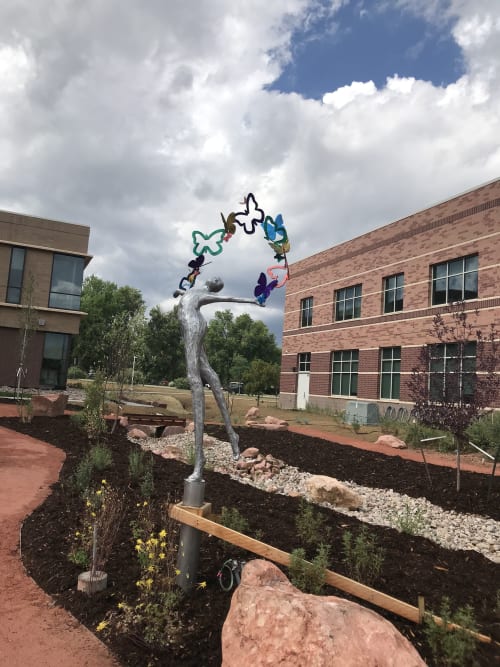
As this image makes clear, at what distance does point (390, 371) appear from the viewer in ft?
72.9

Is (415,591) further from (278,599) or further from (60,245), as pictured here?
(60,245)

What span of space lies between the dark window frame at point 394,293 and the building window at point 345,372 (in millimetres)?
3136

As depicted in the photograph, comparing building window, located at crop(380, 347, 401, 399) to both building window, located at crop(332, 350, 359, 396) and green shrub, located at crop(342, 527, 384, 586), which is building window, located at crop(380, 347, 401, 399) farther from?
green shrub, located at crop(342, 527, 384, 586)

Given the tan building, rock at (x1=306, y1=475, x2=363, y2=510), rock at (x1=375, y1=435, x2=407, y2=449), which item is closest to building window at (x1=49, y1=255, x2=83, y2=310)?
the tan building

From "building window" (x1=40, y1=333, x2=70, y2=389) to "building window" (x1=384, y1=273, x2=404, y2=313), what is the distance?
661 inches

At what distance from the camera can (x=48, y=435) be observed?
11.6 meters

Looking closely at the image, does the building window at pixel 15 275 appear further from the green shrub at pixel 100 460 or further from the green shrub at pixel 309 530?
the green shrub at pixel 309 530

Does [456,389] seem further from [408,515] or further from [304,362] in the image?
[304,362]

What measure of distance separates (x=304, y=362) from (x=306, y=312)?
10.4 feet

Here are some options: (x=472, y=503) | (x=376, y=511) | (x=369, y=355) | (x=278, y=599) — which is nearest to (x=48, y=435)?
(x=376, y=511)

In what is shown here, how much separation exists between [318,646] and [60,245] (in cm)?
2611

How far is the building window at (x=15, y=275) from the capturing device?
2425 cm

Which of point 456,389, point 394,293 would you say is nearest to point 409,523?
point 456,389

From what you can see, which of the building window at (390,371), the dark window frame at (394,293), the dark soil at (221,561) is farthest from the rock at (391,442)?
the dark window frame at (394,293)
